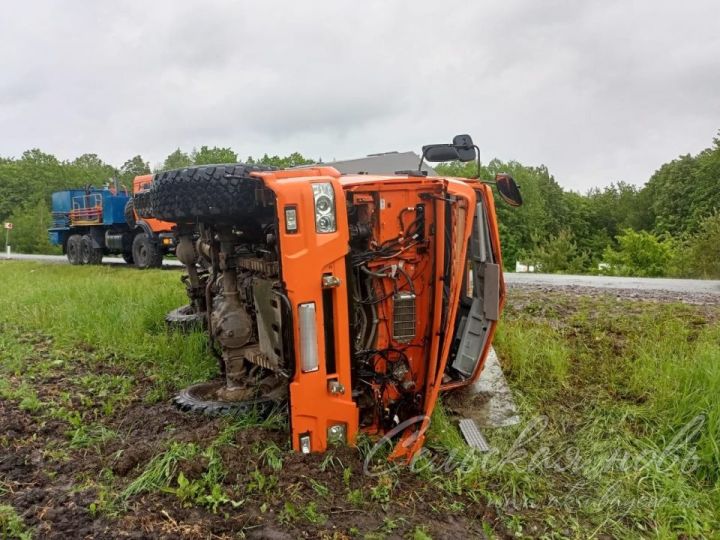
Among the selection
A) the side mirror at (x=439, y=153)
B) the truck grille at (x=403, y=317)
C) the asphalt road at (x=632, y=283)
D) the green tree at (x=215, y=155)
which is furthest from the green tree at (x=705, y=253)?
the green tree at (x=215, y=155)

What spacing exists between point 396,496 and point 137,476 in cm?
126

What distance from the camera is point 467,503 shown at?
2.97 metres

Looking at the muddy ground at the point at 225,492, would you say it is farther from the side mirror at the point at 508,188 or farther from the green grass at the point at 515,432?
the side mirror at the point at 508,188

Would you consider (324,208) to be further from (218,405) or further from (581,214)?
(581,214)

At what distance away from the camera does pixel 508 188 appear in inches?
Result: 163

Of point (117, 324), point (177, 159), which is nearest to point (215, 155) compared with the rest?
point (177, 159)

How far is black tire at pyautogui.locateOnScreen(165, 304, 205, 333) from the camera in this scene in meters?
5.55

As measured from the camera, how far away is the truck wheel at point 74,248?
62.0ft

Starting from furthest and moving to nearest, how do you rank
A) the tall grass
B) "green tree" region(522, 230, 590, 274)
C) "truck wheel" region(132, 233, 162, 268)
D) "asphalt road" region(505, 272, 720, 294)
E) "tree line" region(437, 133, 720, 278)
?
"green tree" region(522, 230, 590, 274) < "tree line" region(437, 133, 720, 278) < "truck wheel" region(132, 233, 162, 268) < "asphalt road" region(505, 272, 720, 294) < the tall grass

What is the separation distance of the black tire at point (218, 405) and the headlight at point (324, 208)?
4.09 feet

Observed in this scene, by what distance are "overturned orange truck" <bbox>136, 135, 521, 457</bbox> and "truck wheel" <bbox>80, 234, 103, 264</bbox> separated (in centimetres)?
1550

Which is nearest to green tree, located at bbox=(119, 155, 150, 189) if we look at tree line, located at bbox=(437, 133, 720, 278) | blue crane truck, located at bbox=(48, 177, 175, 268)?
tree line, located at bbox=(437, 133, 720, 278)

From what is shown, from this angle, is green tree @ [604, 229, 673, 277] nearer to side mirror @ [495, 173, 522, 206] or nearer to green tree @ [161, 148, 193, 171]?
side mirror @ [495, 173, 522, 206]

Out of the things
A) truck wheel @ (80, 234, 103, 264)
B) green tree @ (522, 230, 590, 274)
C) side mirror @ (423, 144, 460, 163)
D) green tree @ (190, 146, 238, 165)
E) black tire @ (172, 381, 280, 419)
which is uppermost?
green tree @ (190, 146, 238, 165)
